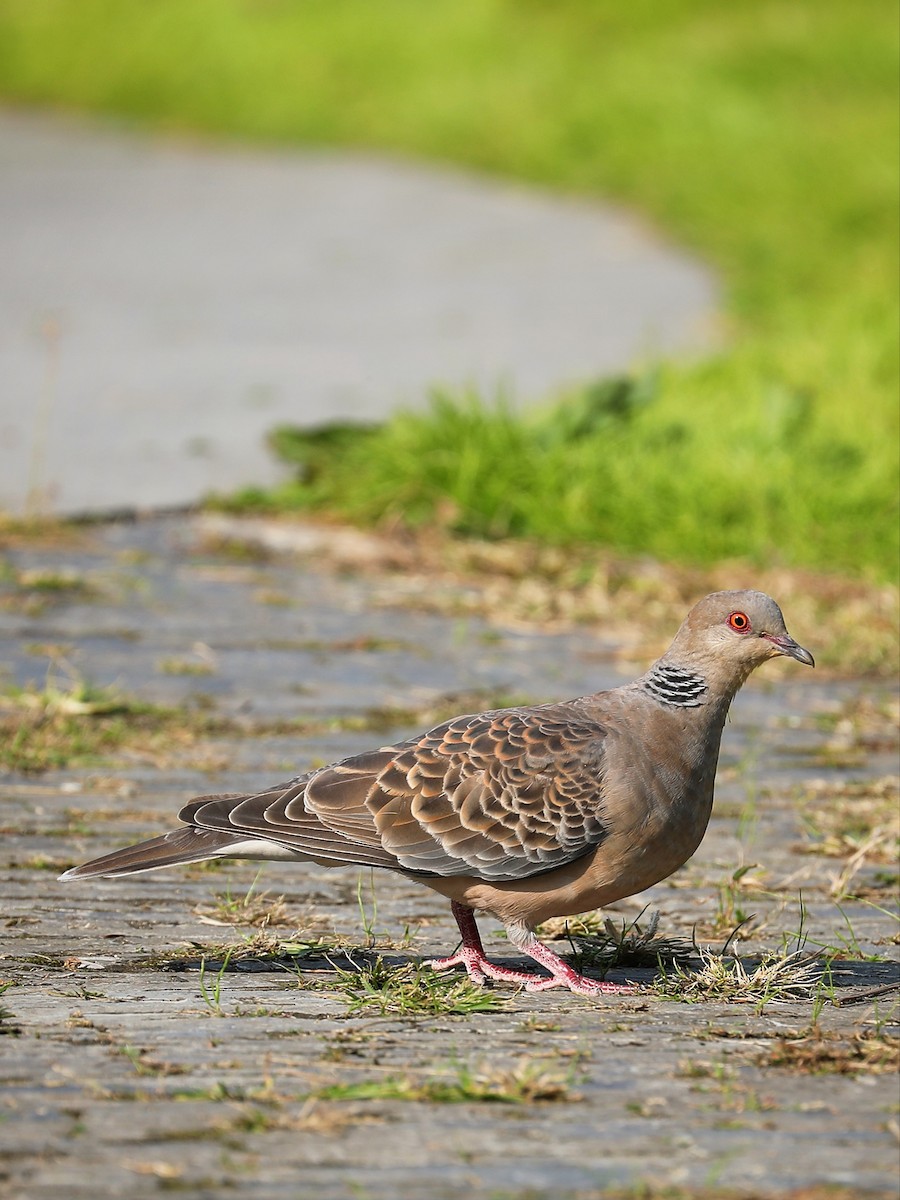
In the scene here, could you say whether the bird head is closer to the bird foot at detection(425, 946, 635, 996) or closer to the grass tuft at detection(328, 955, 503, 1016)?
the bird foot at detection(425, 946, 635, 996)

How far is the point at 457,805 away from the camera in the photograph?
423 centimetres

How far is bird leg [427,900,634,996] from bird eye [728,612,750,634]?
0.93 m

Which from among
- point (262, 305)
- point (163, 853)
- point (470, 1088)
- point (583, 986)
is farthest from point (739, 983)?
point (262, 305)

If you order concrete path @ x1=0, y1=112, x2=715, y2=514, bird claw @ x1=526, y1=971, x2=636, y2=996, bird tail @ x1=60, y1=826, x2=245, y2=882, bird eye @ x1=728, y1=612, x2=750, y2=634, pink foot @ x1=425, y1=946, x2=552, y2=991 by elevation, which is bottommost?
pink foot @ x1=425, y1=946, x2=552, y2=991

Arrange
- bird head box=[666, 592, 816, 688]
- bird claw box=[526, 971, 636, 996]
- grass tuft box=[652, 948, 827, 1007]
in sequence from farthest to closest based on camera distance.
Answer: bird head box=[666, 592, 816, 688] < bird claw box=[526, 971, 636, 996] < grass tuft box=[652, 948, 827, 1007]

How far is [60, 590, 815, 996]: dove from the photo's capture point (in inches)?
162

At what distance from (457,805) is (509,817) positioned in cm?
13

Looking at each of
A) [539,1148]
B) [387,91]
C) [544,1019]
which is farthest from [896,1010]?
[387,91]

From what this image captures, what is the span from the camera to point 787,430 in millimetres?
10289

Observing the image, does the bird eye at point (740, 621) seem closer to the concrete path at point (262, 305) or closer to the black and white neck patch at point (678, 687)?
the black and white neck patch at point (678, 687)

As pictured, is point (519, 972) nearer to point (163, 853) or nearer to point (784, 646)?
point (163, 853)

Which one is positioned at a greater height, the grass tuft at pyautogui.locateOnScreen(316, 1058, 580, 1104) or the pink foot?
the grass tuft at pyautogui.locateOnScreen(316, 1058, 580, 1104)

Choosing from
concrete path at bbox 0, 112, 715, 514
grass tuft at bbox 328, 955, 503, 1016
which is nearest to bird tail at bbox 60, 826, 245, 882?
grass tuft at bbox 328, 955, 503, 1016

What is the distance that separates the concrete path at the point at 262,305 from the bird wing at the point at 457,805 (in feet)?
14.2
